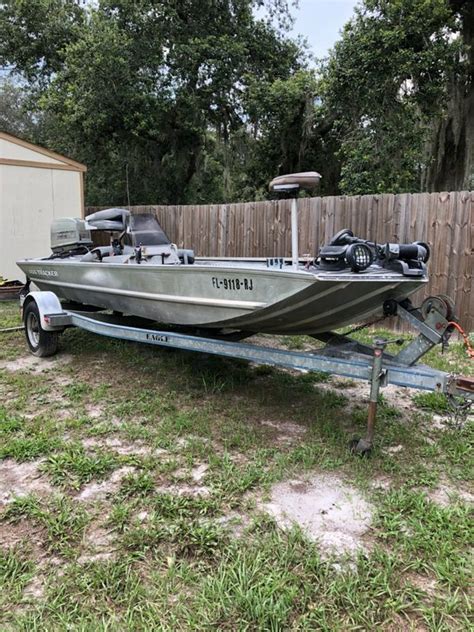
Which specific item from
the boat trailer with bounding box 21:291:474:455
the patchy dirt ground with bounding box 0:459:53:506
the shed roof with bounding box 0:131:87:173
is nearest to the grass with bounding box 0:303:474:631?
the patchy dirt ground with bounding box 0:459:53:506

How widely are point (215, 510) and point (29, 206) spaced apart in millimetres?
9244

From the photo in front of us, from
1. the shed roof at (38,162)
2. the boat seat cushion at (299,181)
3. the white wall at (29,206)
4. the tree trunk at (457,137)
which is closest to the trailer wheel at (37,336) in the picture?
the boat seat cushion at (299,181)

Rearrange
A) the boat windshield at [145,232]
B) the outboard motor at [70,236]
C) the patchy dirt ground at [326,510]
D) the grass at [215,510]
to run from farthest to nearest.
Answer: the outboard motor at [70,236] → the boat windshield at [145,232] → the patchy dirt ground at [326,510] → the grass at [215,510]

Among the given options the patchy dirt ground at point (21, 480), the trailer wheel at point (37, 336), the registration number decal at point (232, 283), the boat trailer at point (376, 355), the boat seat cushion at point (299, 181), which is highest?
the boat seat cushion at point (299, 181)

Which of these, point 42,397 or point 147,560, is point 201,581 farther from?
point 42,397

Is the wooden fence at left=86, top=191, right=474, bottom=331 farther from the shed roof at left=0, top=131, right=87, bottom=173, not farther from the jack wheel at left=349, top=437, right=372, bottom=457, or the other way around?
the shed roof at left=0, top=131, right=87, bottom=173

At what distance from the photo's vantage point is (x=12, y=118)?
997 inches

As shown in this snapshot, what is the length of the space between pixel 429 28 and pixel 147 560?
385 inches

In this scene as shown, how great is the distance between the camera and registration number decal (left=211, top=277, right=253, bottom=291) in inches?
127

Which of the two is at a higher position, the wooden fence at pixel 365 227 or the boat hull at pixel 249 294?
the wooden fence at pixel 365 227

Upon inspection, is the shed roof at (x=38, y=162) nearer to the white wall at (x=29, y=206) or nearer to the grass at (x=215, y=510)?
the white wall at (x=29, y=206)

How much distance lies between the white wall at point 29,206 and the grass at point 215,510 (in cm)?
641

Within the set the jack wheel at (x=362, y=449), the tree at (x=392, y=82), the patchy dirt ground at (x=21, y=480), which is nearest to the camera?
the patchy dirt ground at (x=21, y=480)

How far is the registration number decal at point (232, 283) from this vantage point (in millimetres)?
3222
